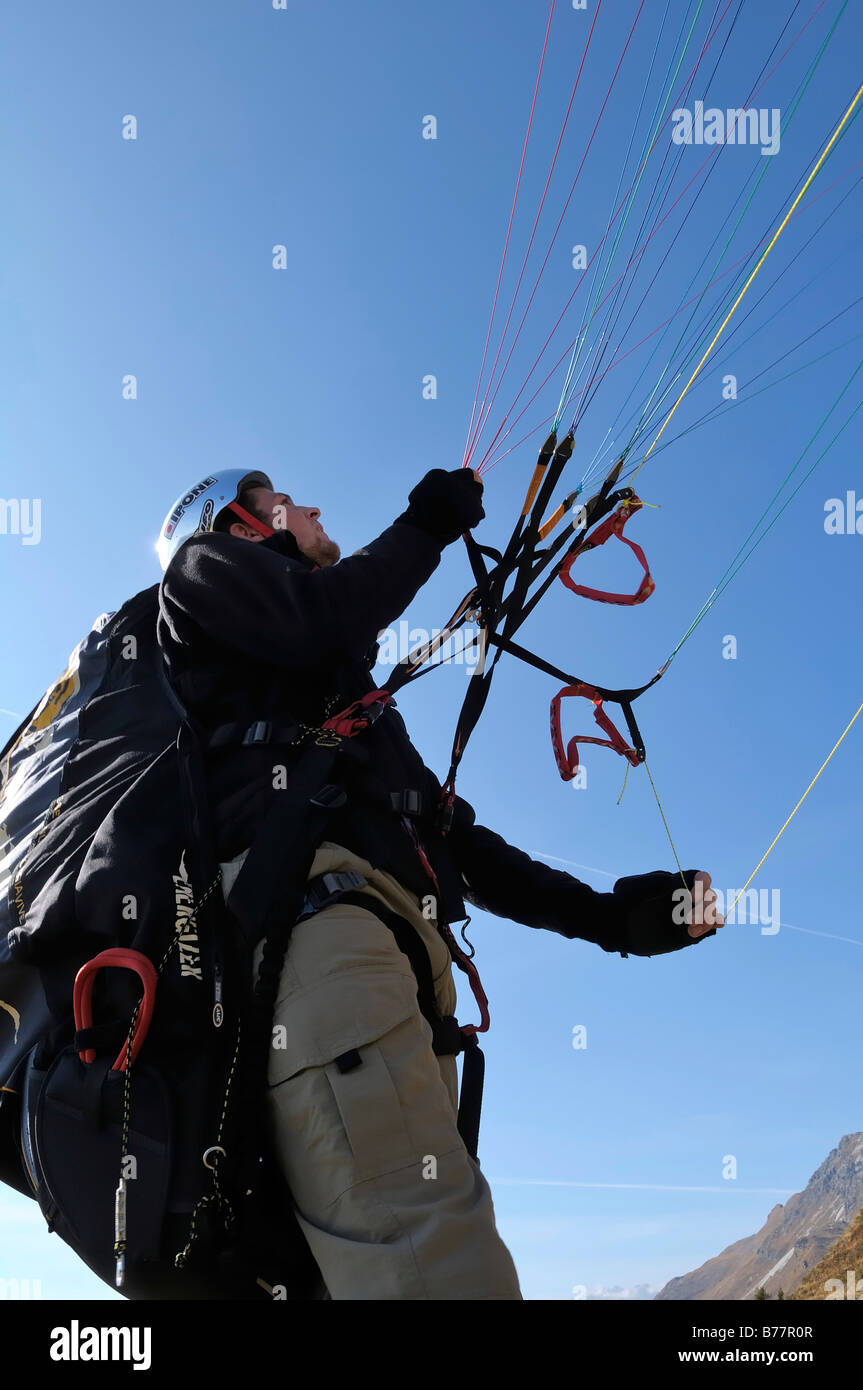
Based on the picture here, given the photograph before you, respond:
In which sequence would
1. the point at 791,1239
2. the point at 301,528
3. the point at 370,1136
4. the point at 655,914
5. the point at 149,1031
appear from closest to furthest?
the point at 370,1136 < the point at 149,1031 < the point at 655,914 < the point at 301,528 < the point at 791,1239

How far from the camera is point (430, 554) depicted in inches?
A: 133

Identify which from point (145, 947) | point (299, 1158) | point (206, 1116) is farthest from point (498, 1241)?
point (145, 947)

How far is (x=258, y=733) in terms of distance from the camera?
9.83ft

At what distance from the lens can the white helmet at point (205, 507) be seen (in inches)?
178

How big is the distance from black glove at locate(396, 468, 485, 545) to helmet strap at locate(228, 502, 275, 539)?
1108 mm

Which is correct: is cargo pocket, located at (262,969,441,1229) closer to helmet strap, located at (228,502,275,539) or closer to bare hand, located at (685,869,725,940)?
bare hand, located at (685,869,725,940)

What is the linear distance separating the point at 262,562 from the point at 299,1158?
188 cm

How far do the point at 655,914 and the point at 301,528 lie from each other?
2259 mm

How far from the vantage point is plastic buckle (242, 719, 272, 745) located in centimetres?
299

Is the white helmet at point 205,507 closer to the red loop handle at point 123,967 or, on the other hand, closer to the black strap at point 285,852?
the black strap at point 285,852

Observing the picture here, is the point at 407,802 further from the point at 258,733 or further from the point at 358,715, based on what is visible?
the point at 258,733

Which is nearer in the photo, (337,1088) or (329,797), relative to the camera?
(337,1088)

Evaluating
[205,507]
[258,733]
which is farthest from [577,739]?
[205,507]

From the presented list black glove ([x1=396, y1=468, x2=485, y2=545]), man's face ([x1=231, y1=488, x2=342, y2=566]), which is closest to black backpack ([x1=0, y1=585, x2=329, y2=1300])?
black glove ([x1=396, y1=468, x2=485, y2=545])
